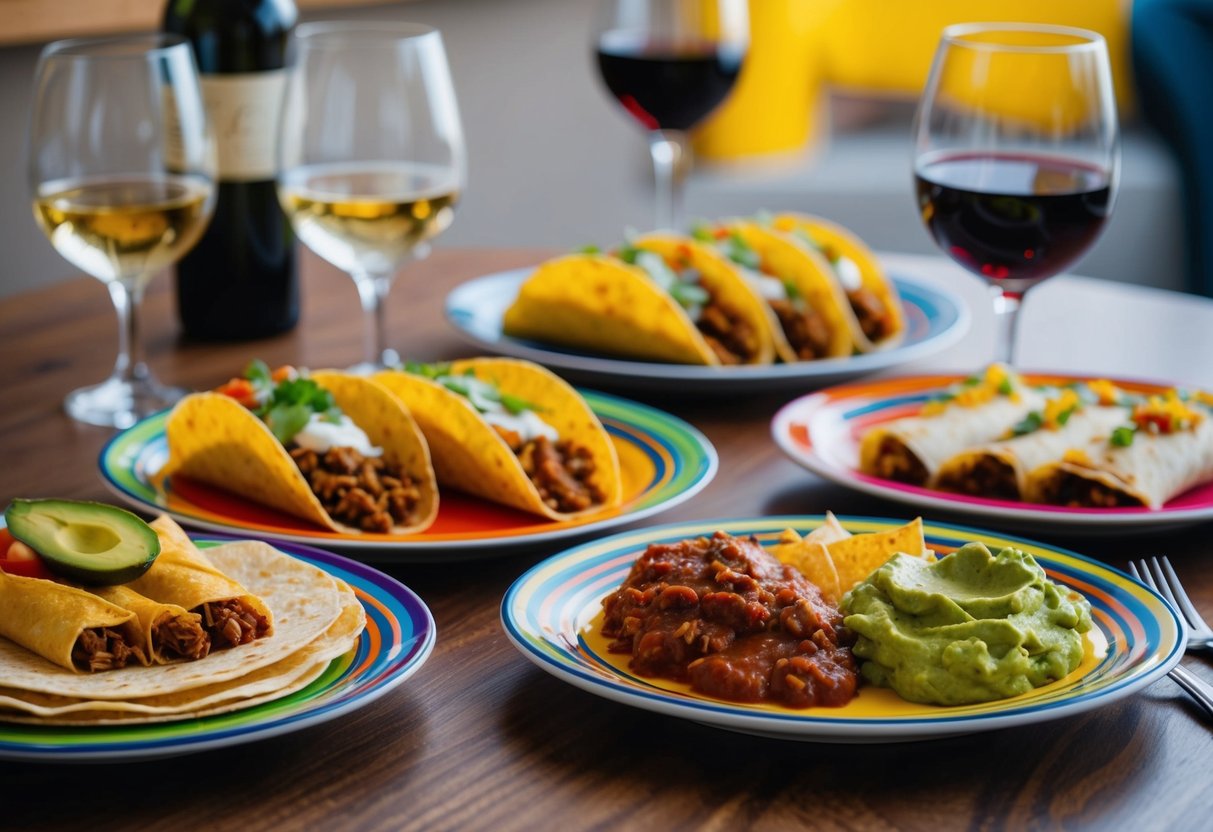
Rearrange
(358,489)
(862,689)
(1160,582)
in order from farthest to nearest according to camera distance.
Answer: (358,489) < (1160,582) < (862,689)

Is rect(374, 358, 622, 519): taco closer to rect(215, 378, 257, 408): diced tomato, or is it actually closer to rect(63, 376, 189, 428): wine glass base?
rect(215, 378, 257, 408): diced tomato

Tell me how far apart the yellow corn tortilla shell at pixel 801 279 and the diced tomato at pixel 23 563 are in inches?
46.3

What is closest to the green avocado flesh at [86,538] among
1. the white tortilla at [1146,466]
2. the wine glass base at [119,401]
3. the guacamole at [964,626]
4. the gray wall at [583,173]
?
the guacamole at [964,626]

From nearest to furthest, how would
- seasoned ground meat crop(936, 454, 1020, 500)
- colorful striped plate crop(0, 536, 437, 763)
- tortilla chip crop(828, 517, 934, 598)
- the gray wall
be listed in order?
colorful striped plate crop(0, 536, 437, 763) < tortilla chip crop(828, 517, 934, 598) < seasoned ground meat crop(936, 454, 1020, 500) < the gray wall

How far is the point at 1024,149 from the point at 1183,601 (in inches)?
22.1

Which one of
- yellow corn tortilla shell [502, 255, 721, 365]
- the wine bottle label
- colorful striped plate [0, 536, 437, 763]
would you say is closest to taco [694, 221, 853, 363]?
yellow corn tortilla shell [502, 255, 721, 365]

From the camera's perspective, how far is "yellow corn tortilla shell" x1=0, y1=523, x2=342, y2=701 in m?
0.99

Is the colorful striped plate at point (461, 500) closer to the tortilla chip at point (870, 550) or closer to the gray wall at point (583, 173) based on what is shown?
the tortilla chip at point (870, 550)

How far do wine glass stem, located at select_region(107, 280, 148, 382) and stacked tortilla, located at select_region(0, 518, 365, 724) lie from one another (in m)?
0.74

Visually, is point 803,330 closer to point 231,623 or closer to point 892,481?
point 892,481

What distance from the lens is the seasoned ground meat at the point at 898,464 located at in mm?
1609

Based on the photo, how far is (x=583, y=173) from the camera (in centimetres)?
561

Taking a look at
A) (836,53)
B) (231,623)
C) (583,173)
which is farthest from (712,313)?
(836,53)

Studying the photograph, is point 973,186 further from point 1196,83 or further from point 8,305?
point 1196,83
